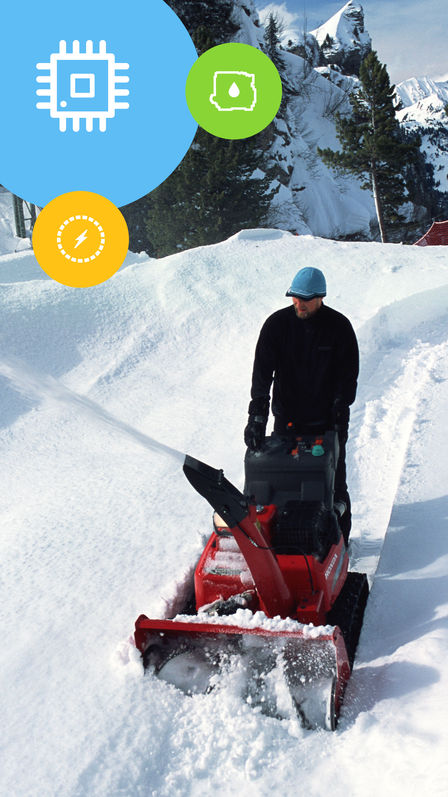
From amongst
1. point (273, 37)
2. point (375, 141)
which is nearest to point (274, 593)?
point (375, 141)

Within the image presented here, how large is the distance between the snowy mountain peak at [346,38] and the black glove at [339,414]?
69804 millimetres

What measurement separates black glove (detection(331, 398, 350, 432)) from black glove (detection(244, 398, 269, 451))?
0.40m

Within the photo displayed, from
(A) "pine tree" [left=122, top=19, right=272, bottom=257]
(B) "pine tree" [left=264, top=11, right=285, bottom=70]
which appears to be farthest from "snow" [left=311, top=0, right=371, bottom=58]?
(A) "pine tree" [left=122, top=19, right=272, bottom=257]

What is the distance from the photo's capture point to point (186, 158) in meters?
26.2

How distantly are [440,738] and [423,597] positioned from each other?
111 cm

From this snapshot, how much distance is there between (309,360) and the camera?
386cm

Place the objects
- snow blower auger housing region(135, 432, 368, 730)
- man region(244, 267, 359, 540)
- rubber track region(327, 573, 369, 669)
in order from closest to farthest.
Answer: snow blower auger housing region(135, 432, 368, 730)
rubber track region(327, 573, 369, 669)
man region(244, 267, 359, 540)

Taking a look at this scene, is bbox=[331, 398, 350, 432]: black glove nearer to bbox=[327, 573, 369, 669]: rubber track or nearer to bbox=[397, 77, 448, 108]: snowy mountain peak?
bbox=[327, 573, 369, 669]: rubber track

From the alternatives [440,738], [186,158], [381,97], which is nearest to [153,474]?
[440,738]

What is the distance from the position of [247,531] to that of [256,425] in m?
0.88

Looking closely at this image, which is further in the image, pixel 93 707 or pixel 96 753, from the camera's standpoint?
pixel 93 707

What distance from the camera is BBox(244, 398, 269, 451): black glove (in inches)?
140

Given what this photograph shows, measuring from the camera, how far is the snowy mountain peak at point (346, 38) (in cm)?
6525

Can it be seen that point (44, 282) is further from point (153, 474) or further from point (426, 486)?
point (426, 486)
